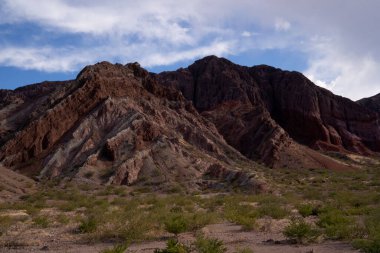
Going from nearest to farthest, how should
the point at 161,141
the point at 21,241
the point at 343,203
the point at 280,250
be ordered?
the point at 280,250 < the point at 21,241 < the point at 343,203 < the point at 161,141

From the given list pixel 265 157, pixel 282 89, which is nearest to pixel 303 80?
pixel 282 89

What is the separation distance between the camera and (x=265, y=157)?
263 feet

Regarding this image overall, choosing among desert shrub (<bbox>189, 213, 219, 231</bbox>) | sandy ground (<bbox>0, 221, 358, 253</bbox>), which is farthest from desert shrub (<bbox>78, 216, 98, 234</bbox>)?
desert shrub (<bbox>189, 213, 219, 231</bbox>)

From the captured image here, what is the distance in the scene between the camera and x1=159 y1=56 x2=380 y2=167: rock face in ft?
371

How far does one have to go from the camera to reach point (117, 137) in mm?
57938

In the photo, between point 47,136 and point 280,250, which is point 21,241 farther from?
point 47,136

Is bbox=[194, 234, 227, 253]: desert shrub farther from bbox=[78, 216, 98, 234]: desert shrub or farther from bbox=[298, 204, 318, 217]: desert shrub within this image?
bbox=[298, 204, 318, 217]: desert shrub

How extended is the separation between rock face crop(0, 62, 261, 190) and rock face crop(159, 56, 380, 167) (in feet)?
90.8

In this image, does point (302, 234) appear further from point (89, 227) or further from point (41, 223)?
point (41, 223)

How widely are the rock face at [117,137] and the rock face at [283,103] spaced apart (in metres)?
27.7

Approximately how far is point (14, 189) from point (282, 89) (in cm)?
9307

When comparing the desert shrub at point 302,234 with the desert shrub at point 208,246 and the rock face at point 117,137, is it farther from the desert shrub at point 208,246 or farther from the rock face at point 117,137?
the rock face at point 117,137

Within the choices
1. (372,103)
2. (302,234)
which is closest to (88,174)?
(302,234)

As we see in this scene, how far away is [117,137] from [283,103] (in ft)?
239
